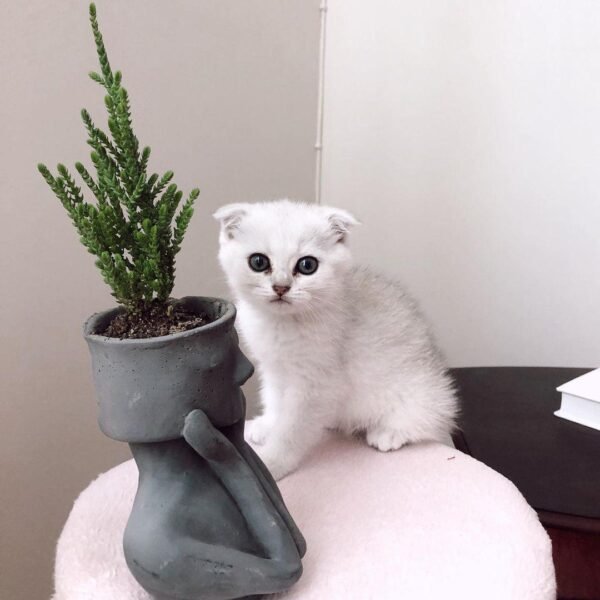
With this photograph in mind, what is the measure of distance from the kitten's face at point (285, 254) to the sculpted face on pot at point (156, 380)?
0.72 feet

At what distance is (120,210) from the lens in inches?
19.6

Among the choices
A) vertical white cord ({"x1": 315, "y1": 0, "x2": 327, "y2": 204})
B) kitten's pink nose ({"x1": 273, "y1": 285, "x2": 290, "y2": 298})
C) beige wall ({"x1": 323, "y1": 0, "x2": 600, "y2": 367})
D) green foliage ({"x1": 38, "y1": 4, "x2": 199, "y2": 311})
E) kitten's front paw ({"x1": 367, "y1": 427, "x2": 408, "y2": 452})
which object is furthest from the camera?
vertical white cord ({"x1": 315, "y1": 0, "x2": 327, "y2": 204})

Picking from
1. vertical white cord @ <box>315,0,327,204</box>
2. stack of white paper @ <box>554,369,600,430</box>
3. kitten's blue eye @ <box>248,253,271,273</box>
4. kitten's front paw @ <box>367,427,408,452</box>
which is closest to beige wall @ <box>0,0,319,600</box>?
vertical white cord @ <box>315,0,327,204</box>

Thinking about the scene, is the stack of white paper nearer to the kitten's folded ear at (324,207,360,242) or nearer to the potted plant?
the kitten's folded ear at (324,207,360,242)

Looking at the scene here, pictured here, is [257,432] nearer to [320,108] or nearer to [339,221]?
[339,221]

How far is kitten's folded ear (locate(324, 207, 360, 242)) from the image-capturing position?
785mm

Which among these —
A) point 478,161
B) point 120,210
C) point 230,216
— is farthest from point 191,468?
point 478,161

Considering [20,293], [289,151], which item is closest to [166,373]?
[20,293]

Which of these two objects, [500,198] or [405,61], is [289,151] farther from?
[500,198]

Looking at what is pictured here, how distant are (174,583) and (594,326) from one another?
111 cm

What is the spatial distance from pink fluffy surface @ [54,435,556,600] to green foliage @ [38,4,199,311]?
0.83 ft

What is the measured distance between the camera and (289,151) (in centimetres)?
139

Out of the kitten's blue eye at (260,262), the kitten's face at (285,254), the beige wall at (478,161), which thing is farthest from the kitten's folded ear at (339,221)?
the beige wall at (478,161)

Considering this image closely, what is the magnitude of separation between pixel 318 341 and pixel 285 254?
0.13 meters
